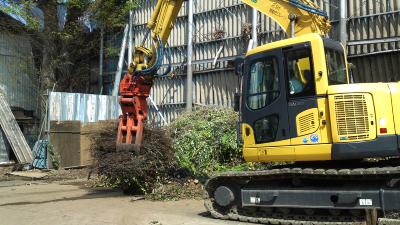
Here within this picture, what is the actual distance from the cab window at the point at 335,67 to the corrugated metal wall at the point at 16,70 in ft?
54.8

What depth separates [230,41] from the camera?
18.2 metres

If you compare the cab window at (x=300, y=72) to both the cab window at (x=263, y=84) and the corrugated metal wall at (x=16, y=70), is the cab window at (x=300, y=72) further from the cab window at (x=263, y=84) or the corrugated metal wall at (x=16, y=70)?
the corrugated metal wall at (x=16, y=70)

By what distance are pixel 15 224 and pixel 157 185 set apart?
3.96 metres

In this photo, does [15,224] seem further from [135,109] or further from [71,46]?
[71,46]

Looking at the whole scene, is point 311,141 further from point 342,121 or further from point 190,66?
point 190,66

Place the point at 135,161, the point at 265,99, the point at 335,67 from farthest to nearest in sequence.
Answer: the point at 135,161 < the point at 265,99 < the point at 335,67

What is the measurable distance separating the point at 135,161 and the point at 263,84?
4.16 metres

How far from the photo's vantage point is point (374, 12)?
1466 centimetres

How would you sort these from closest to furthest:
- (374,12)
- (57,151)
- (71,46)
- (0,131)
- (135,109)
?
(135,109) < (374,12) < (57,151) < (0,131) < (71,46)

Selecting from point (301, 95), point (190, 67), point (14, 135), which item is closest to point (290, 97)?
point (301, 95)

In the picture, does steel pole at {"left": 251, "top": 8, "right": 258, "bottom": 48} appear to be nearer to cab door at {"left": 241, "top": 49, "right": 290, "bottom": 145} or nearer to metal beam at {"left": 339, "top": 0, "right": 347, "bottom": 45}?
metal beam at {"left": 339, "top": 0, "right": 347, "bottom": 45}

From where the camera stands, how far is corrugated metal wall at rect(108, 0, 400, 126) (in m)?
14.4

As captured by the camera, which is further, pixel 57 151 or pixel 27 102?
pixel 27 102

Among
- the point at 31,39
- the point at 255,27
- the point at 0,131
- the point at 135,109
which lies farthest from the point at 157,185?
the point at 31,39
